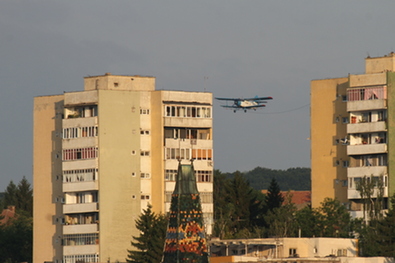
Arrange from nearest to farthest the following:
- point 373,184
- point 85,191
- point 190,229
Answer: point 190,229 < point 373,184 < point 85,191

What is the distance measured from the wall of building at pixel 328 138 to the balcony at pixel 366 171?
2.25m

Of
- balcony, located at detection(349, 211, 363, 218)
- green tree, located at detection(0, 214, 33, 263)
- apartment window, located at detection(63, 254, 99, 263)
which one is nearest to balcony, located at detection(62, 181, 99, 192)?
apartment window, located at detection(63, 254, 99, 263)

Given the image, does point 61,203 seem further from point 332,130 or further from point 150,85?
point 332,130

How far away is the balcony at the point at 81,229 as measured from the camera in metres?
137

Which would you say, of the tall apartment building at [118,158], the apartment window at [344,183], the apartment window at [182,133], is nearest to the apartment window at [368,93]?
the apartment window at [344,183]

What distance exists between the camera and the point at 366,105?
13362 cm

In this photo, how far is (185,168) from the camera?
238 ft

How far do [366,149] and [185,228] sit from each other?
64.6m

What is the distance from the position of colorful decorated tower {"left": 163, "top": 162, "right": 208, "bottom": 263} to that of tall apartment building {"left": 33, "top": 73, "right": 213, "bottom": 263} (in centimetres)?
6311

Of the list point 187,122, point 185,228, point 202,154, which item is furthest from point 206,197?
point 185,228

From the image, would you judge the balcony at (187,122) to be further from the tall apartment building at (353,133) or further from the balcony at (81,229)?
the balcony at (81,229)

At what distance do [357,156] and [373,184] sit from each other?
6510mm

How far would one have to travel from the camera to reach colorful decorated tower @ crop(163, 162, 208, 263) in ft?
233

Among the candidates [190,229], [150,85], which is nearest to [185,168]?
[190,229]
